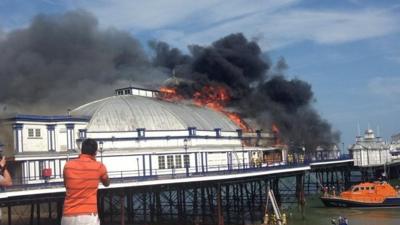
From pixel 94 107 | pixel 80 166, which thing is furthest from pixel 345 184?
pixel 80 166

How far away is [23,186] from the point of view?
35.0 meters

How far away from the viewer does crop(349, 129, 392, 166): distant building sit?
289ft

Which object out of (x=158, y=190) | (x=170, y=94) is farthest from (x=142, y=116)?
(x=170, y=94)

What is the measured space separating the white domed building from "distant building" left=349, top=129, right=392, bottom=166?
23141mm

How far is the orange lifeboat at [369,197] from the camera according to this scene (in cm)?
6153

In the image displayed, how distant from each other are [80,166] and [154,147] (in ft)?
149

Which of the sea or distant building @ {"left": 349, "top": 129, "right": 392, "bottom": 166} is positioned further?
distant building @ {"left": 349, "top": 129, "right": 392, "bottom": 166}

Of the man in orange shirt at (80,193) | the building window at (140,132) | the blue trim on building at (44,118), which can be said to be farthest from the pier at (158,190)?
the man in orange shirt at (80,193)

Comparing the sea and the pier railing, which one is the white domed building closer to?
the pier railing

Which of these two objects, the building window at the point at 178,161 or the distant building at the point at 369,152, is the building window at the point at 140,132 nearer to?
the building window at the point at 178,161

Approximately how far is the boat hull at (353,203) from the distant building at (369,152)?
24506mm

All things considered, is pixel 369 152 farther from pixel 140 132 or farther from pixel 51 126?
pixel 51 126

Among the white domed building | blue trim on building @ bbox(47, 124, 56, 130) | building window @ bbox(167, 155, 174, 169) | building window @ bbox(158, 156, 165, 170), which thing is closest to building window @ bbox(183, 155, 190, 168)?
the white domed building

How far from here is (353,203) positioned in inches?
2478
